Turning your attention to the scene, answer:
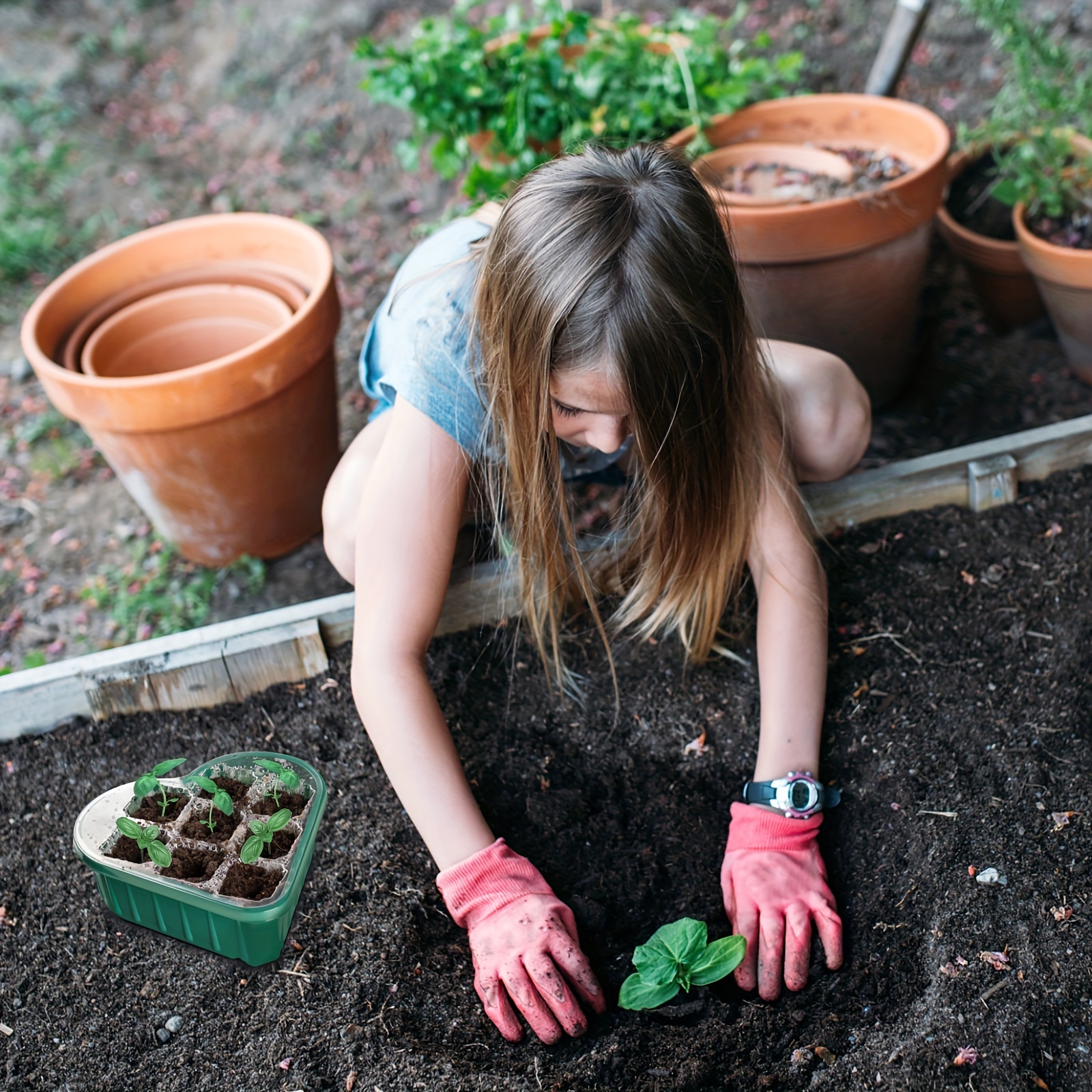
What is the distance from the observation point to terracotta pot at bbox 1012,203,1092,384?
1.98m

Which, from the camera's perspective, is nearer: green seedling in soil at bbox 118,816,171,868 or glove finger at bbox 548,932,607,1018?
green seedling in soil at bbox 118,816,171,868

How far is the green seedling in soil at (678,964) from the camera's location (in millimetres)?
1191

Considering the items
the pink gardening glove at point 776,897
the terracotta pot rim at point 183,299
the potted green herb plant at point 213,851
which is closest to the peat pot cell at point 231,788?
the potted green herb plant at point 213,851

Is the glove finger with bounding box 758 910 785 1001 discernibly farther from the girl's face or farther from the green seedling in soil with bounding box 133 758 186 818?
the green seedling in soil with bounding box 133 758 186 818

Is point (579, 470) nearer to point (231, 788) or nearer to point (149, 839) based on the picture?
point (231, 788)

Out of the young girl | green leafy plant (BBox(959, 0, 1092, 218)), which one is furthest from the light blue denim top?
green leafy plant (BBox(959, 0, 1092, 218))

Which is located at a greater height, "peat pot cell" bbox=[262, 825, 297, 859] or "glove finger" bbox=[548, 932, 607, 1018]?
"peat pot cell" bbox=[262, 825, 297, 859]

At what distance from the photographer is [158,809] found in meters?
1.14

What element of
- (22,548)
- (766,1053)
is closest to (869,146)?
(766,1053)

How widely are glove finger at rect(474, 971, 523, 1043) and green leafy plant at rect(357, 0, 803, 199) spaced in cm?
162

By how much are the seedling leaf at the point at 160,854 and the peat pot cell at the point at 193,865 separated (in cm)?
1

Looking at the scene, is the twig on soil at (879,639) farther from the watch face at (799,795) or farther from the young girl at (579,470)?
the watch face at (799,795)

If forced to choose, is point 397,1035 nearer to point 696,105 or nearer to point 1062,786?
point 1062,786

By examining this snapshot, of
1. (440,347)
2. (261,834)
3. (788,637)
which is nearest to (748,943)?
(788,637)
